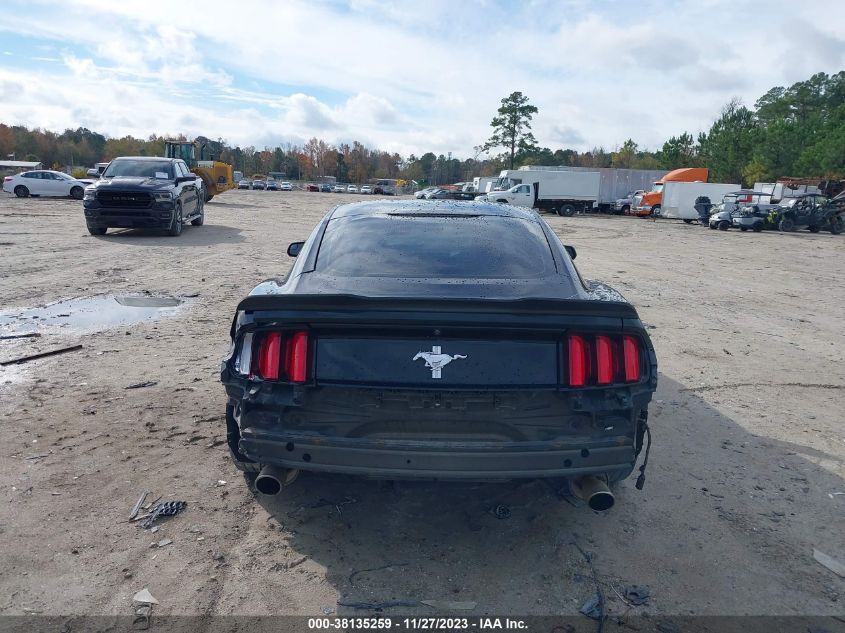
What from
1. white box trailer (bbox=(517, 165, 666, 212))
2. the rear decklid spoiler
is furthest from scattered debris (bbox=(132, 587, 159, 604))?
white box trailer (bbox=(517, 165, 666, 212))

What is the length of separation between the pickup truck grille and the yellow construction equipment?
20016 mm

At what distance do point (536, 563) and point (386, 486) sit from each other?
107cm

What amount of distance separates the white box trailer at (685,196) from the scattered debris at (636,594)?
39.7m

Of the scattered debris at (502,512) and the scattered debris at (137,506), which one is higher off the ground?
the scattered debris at (502,512)

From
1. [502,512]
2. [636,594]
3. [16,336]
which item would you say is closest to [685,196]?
[16,336]

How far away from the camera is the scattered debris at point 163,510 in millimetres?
3502

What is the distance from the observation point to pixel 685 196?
39594 millimetres

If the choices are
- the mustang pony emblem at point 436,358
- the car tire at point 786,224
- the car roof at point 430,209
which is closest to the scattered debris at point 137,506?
the mustang pony emblem at point 436,358

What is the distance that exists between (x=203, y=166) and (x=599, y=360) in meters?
36.8

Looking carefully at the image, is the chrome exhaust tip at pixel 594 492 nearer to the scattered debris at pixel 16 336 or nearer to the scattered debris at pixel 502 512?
the scattered debris at pixel 502 512

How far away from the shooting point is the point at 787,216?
30438 millimetres

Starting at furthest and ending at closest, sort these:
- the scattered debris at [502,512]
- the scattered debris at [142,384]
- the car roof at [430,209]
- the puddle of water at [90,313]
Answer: the puddle of water at [90,313] < the scattered debris at [142,384] < the car roof at [430,209] < the scattered debris at [502,512]

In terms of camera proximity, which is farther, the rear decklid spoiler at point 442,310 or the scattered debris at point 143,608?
the rear decklid spoiler at point 442,310

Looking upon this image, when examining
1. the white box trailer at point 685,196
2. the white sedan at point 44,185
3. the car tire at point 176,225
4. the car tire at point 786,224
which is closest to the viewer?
the car tire at point 176,225
